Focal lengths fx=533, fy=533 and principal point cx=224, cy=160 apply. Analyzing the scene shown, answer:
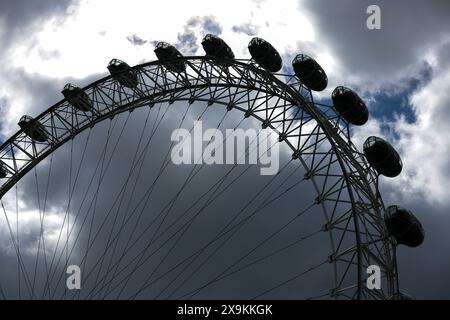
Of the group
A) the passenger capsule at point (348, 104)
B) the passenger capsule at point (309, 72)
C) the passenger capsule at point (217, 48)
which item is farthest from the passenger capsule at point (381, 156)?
the passenger capsule at point (217, 48)

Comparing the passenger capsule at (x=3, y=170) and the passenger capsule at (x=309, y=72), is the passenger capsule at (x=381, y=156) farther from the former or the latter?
the passenger capsule at (x=3, y=170)

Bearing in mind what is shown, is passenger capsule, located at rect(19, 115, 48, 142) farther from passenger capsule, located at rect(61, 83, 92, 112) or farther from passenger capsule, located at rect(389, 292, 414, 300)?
passenger capsule, located at rect(389, 292, 414, 300)

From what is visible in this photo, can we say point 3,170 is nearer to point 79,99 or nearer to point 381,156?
point 79,99

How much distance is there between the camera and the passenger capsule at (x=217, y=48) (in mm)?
26812

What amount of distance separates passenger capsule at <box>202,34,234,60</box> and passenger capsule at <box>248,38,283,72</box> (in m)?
1.56

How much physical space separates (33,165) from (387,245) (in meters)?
19.3

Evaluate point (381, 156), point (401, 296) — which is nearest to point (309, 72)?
point (381, 156)

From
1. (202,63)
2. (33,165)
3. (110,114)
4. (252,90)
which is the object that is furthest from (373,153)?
(33,165)

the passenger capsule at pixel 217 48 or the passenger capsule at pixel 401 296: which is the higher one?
the passenger capsule at pixel 217 48

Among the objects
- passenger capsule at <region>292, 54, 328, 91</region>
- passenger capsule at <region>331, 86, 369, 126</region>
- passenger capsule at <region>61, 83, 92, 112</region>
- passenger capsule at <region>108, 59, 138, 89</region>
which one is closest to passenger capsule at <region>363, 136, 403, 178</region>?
passenger capsule at <region>331, 86, 369, 126</region>

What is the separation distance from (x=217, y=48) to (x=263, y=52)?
2623mm

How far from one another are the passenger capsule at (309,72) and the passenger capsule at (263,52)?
4.88 ft

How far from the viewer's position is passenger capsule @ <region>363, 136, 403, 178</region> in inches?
861
